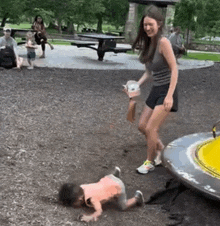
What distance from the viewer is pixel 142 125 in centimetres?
394

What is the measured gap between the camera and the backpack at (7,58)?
9953 millimetres

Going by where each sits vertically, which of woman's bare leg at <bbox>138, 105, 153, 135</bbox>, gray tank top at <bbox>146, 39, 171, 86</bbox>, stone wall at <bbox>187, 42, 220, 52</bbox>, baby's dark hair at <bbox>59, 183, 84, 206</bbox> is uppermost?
gray tank top at <bbox>146, 39, 171, 86</bbox>

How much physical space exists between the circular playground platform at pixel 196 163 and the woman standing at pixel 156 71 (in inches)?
13.1

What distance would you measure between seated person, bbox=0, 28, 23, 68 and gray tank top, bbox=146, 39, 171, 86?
6.99 m

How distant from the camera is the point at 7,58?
33.3ft

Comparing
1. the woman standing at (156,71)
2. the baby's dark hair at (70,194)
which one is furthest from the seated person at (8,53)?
the baby's dark hair at (70,194)

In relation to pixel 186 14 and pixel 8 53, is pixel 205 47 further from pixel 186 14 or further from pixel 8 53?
Result: pixel 8 53

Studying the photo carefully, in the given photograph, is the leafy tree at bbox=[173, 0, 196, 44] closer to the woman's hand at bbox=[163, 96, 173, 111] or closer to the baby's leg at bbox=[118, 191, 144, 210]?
the woman's hand at bbox=[163, 96, 173, 111]

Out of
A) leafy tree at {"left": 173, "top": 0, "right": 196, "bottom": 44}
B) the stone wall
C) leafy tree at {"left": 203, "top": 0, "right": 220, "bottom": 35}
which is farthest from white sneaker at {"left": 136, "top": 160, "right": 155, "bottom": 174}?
leafy tree at {"left": 203, "top": 0, "right": 220, "bottom": 35}

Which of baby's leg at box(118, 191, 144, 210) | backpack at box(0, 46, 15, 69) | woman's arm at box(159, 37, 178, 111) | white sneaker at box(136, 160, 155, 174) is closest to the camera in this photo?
baby's leg at box(118, 191, 144, 210)

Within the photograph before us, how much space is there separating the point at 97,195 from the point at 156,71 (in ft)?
4.34

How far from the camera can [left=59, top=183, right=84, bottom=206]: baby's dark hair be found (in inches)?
125

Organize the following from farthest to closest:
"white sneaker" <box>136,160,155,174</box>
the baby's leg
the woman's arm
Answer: "white sneaker" <box>136,160,155,174</box>, the woman's arm, the baby's leg

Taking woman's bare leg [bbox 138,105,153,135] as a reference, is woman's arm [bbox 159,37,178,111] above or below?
above
